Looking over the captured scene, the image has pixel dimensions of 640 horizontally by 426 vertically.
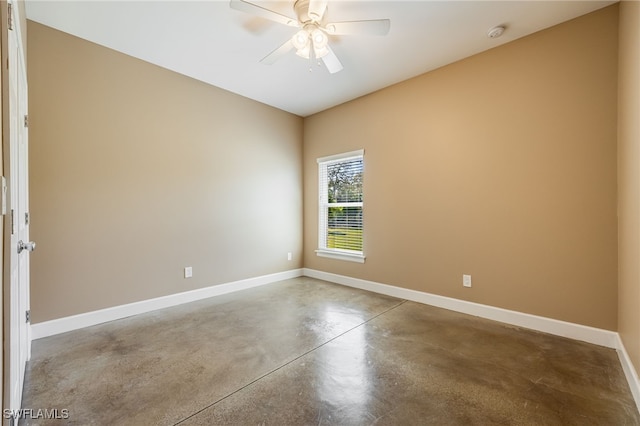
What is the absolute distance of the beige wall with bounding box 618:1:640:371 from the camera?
68.3 inches

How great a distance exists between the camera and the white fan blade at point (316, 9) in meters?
2.01

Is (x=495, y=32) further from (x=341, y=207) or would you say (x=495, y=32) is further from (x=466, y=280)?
(x=341, y=207)

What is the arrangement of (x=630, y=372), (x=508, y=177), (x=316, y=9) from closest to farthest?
1. (x=630, y=372)
2. (x=316, y=9)
3. (x=508, y=177)

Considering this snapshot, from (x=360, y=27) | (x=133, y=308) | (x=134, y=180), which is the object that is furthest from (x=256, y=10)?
(x=133, y=308)

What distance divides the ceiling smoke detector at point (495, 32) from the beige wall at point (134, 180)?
9.67 feet

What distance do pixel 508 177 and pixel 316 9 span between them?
233 cm

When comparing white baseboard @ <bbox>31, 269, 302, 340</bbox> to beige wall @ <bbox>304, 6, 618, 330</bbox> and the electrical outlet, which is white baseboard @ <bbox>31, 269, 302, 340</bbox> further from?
the electrical outlet

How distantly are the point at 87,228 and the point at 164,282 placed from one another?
0.96 m

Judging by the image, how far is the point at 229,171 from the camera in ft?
12.6

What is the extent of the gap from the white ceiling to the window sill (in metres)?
2.36

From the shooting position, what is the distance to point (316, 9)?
205cm

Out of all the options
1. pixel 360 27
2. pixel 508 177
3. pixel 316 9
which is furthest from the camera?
pixel 508 177

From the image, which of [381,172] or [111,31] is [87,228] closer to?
[111,31]

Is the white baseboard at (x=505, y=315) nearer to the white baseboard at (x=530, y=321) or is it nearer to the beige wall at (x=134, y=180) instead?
the white baseboard at (x=530, y=321)
